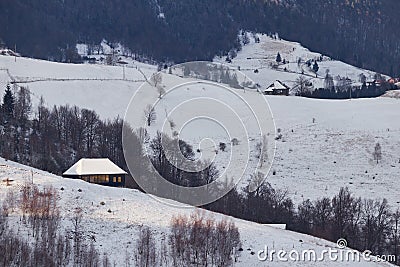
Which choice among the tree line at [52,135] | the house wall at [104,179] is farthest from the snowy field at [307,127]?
the house wall at [104,179]

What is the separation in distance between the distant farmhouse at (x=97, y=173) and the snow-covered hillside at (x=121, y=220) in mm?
8242

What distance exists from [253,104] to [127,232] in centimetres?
5502

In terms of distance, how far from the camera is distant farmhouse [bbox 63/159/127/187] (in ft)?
163

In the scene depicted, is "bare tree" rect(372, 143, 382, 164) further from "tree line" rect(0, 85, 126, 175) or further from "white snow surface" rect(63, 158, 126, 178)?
"white snow surface" rect(63, 158, 126, 178)

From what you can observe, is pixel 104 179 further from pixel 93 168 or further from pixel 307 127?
pixel 307 127

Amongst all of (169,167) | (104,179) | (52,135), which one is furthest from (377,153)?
(104,179)

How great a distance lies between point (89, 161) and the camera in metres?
50.6

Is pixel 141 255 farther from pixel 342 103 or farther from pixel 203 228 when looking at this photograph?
pixel 342 103

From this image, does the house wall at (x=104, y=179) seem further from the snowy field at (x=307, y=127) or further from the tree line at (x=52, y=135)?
the snowy field at (x=307, y=127)

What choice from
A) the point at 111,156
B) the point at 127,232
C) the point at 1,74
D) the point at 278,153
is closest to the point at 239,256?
the point at 127,232

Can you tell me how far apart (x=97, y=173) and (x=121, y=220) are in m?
14.0

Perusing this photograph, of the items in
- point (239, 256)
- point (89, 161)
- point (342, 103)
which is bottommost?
point (239, 256)

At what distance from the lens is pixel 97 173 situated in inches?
1964

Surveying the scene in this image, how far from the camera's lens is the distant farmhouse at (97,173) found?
49.6 meters
